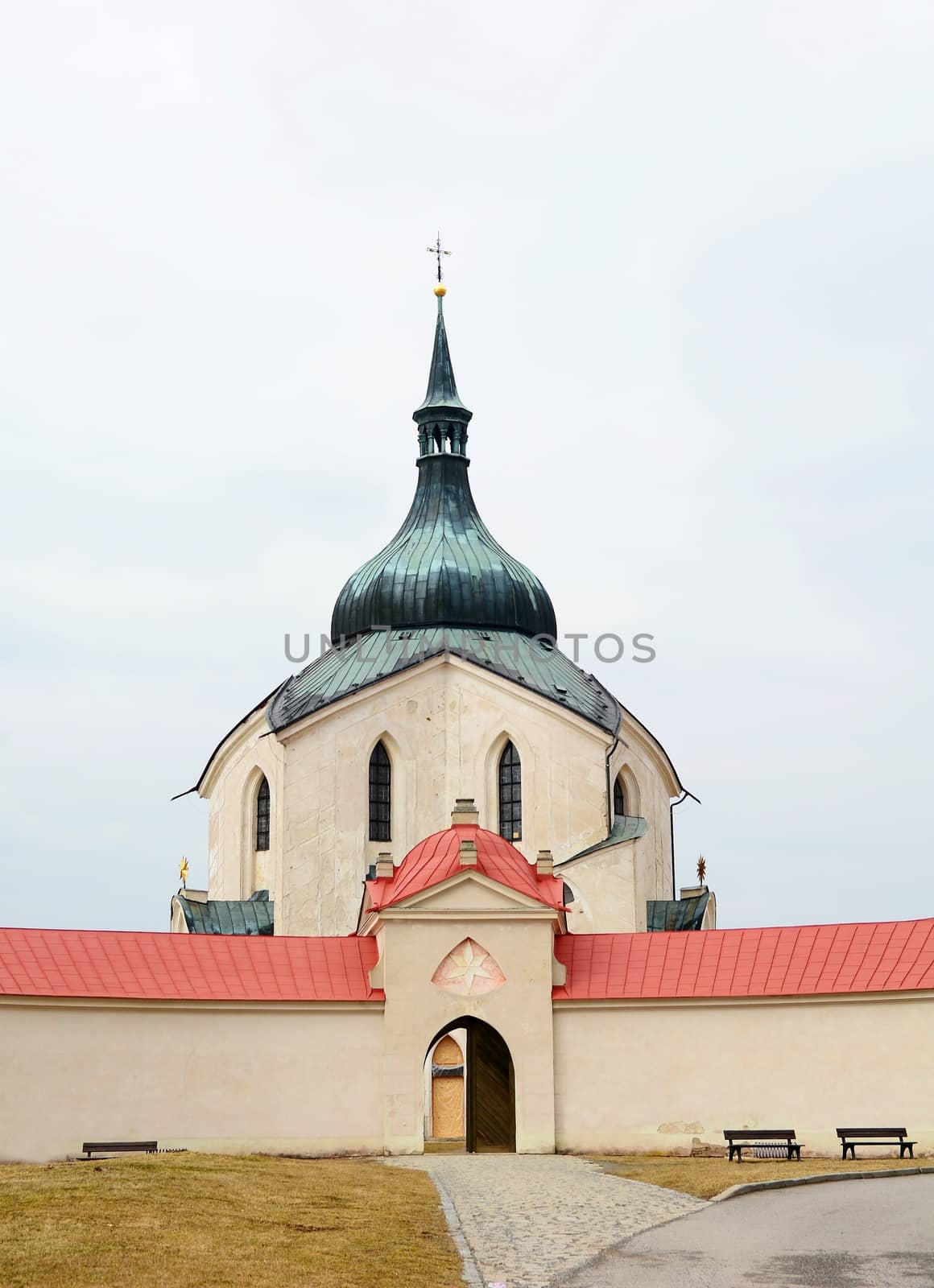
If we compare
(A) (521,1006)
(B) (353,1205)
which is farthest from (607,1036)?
(B) (353,1205)

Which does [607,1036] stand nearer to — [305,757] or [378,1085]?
[378,1085]

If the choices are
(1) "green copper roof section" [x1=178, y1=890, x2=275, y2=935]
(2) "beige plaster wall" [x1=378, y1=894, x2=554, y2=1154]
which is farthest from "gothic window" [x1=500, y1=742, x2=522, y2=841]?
(2) "beige plaster wall" [x1=378, y1=894, x2=554, y2=1154]

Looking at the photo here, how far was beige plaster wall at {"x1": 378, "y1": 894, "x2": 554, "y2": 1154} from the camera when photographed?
90.5 feet

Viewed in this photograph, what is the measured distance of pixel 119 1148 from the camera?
2486cm

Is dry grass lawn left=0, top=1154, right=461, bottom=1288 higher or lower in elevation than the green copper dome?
lower

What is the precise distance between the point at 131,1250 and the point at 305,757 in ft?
91.0

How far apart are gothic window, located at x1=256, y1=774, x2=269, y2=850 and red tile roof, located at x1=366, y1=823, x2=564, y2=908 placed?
39.8 feet

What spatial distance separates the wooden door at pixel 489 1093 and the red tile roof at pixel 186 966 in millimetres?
2723

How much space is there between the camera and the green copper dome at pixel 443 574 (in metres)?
44.1

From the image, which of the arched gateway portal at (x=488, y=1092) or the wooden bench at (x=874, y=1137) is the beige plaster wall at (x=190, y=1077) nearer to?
the arched gateway portal at (x=488, y=1092)

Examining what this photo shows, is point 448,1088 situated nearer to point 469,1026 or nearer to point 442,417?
point 469,1026

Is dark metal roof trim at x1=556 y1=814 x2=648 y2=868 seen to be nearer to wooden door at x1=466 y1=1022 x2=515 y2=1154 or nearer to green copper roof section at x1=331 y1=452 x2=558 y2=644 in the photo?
green copper roof section at x1=331 y1=452 x2=558 y2=644

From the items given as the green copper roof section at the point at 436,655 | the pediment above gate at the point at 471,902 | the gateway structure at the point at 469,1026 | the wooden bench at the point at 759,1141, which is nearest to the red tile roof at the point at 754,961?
the gateway structure at the point at 469,1026

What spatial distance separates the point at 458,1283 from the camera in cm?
1217
